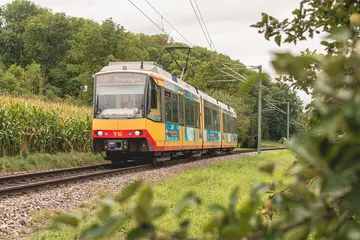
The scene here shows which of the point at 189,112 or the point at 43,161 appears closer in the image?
the point at 43,161

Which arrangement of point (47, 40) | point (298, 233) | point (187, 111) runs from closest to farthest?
point (298, 233) → point (187, 111) → point (47, 40)

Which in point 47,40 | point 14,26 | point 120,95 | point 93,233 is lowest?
point 93,233

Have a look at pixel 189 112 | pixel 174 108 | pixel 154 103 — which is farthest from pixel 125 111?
pixel 189 112

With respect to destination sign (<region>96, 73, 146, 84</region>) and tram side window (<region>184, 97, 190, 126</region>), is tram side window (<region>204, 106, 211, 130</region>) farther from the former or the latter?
destination sign (<region>96, 73, 146, 84</region>)

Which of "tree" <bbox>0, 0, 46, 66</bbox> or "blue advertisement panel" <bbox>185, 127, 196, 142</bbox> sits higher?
"tree" <bbox>0, 0, 46, 66</bbox>

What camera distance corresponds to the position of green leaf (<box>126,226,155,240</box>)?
2.70ft

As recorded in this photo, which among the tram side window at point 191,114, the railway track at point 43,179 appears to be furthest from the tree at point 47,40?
the railway track at point 43,179

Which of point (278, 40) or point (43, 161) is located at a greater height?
point (278, 40)

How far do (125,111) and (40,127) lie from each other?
427cm

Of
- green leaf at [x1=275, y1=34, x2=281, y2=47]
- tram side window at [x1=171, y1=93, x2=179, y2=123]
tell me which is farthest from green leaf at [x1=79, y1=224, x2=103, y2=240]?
tram side window at [x1=171, y1=93, x2=179, y2=123]

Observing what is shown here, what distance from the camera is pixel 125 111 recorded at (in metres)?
15.3

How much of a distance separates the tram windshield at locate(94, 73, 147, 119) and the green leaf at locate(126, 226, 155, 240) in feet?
47.3

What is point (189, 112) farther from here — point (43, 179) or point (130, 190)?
point (130, 190)

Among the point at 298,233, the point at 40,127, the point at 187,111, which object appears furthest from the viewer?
the point at 187,111
